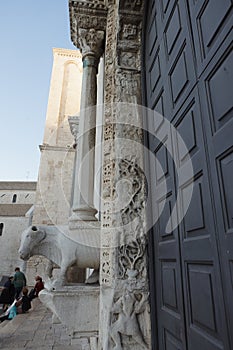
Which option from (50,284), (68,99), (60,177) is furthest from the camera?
(68,99)

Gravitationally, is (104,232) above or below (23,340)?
above

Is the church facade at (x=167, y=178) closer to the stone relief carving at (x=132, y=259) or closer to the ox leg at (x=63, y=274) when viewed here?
the stone relief carving at (x=132, y=259)

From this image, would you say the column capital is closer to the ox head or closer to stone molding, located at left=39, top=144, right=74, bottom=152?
the ox head

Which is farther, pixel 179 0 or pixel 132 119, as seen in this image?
pixel 132 119

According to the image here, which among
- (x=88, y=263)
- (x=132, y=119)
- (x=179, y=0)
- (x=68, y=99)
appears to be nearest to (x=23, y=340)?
(x=88, y=263)

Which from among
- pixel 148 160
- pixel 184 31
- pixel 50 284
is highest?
pixel 184 31

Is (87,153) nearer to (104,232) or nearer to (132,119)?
(132,119)

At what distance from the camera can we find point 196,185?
49.7 inches

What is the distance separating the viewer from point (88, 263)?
2281 millimetres

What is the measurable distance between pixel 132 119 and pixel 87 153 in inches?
50.3

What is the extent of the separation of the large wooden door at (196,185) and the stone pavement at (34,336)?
92.3 inches

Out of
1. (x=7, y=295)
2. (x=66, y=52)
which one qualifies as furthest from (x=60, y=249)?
(x=66, y=52)

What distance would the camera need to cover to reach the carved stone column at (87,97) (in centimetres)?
306

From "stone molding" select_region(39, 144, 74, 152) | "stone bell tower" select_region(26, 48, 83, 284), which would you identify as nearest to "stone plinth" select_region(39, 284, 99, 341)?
"stone bell tower" select_region(26, 48, 83, 284)
